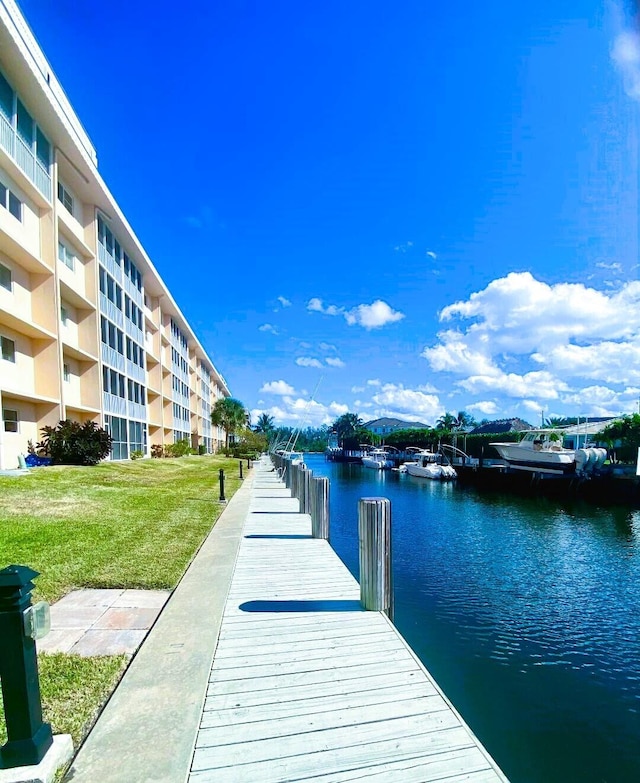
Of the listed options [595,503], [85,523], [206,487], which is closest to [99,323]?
[206,487]

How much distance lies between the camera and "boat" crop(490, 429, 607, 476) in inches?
1399

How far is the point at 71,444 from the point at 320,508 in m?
14.7

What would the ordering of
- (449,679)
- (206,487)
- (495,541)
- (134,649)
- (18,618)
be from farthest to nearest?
(206,487)
(495,541)
(449,679)
(134,649)
(18,618)

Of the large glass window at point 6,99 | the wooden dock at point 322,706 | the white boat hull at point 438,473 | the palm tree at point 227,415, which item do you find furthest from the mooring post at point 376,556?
the palm tree at point 227,415

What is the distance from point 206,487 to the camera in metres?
19.7

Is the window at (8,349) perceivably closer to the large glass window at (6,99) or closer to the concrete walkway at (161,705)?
the large glass window at (6,99)

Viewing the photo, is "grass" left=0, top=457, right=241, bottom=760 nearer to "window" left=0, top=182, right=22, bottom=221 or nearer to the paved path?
the paved path

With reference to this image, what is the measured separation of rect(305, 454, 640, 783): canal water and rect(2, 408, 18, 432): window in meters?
13.8

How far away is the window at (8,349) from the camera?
58.4ft

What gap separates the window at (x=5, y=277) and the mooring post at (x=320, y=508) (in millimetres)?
16129

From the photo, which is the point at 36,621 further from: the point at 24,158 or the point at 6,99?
the point at 6,99

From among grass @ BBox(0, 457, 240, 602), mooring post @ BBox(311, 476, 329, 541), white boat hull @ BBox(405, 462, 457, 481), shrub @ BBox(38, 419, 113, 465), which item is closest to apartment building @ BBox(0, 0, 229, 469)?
shrub @ BBox(38, 419, 113, 465)

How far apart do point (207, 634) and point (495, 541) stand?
45.2 ft

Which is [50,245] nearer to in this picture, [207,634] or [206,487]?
[206,487]
